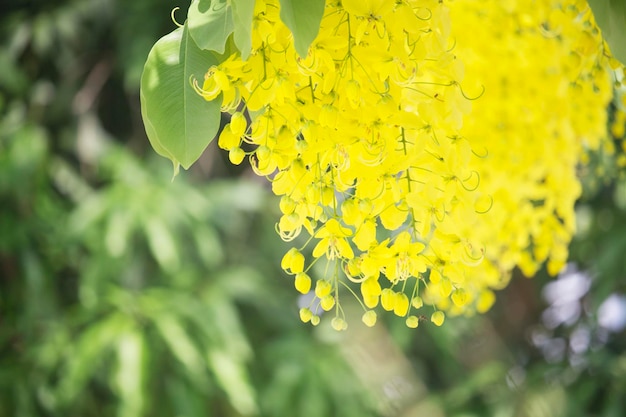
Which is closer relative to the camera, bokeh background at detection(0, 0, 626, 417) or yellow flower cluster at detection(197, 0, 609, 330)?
yellow flower cluster at detection(197, 0, 609, 330)

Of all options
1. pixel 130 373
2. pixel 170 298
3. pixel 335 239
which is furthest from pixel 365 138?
pixel 170 298

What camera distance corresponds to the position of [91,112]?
2424 mm

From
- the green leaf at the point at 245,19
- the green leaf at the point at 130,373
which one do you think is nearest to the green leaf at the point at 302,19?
the green leaf at the point at 245,19

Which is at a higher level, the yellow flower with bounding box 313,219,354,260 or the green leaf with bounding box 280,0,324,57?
the green leaf with bounding box 280,0,324,57

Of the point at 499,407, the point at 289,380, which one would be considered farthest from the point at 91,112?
the point at 499,407

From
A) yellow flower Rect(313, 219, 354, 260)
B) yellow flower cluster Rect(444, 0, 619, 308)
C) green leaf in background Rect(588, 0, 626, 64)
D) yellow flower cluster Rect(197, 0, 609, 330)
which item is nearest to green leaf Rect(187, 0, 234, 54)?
yellow flower cluster Rect(197, 0, 609, 330)

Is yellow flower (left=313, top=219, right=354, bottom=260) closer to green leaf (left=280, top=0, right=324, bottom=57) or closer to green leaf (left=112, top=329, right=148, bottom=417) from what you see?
green leaf (left=280, top=0, right=324, bottom=57)

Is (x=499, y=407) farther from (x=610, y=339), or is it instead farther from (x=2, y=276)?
(x=2, y=276)

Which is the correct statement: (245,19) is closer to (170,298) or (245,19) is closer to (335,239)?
(335,239)

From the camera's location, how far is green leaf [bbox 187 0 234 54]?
508 mm

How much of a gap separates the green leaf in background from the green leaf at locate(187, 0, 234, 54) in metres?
0.25

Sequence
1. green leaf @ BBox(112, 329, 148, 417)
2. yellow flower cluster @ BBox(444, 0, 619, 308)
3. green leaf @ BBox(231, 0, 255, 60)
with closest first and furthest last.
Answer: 1. green leaf @ BBox(231, 0, 255, 60)
2. yellow flower cluster @ BBox(444, 0, 619, 308)
3. green leaf @ BBox(112, 329, 148, 417)

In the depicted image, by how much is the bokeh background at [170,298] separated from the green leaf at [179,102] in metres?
1.25

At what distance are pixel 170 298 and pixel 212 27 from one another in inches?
56.8
